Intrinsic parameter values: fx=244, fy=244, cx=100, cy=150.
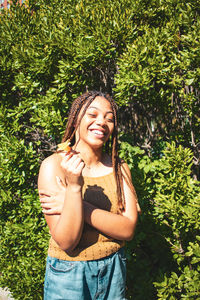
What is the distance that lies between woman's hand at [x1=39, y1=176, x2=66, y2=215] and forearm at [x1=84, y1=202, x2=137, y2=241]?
17 cm

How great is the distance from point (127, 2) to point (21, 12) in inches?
54.4

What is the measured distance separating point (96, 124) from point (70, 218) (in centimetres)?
68

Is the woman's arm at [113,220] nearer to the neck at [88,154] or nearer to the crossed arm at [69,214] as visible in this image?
the crossed arm at [69,214]

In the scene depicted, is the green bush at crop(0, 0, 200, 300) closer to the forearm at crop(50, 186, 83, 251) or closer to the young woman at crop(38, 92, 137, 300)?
the young woman at crop(38, 92, 137, 300)

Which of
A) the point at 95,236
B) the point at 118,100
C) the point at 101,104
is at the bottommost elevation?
the point at 95,236

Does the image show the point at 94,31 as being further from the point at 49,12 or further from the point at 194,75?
the point at 194,75

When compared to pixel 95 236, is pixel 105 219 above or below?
above

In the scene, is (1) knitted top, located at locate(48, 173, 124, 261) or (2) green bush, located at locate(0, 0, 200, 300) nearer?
(1) knitted top, located at locate(48, 173, 124, 261)

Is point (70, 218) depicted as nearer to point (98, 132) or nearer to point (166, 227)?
point (98, 132)

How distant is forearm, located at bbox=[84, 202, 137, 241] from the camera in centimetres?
149

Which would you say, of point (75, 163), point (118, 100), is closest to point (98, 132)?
point (75, 163)

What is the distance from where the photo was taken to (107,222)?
150cm

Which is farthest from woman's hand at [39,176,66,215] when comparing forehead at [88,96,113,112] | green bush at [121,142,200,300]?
green bush at [121,142,200,300]

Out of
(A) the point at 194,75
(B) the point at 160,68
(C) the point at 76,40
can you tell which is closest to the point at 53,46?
(C) the point at 76,40
